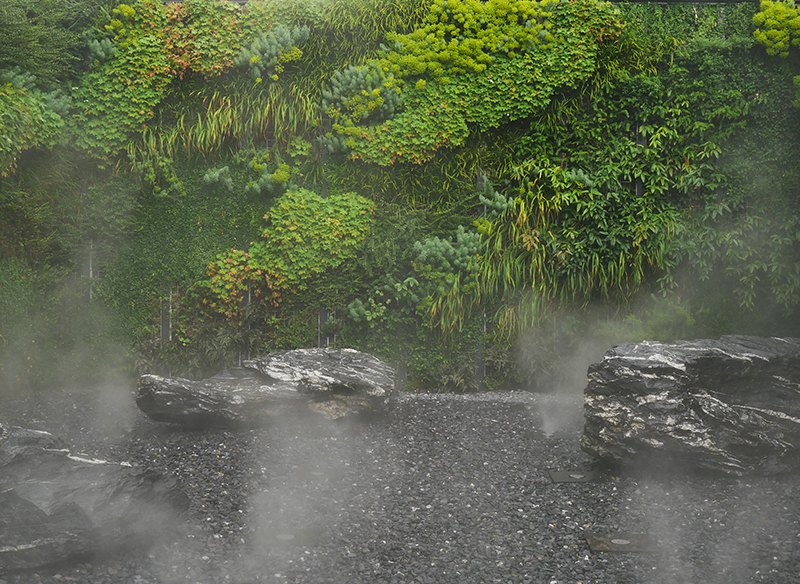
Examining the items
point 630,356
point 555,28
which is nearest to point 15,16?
point 555,28

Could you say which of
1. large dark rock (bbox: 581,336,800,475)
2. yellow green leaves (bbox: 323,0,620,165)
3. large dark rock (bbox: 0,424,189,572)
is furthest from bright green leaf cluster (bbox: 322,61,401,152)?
large dark rock (bbox: 0,424,189,572)

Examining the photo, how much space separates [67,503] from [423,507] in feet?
6.66

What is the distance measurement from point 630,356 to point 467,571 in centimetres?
201

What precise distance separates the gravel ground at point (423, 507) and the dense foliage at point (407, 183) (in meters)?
1.43

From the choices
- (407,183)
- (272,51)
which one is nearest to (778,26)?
(407,183)

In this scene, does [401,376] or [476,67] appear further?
[401,376]

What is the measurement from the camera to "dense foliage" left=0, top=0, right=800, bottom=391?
6.42m

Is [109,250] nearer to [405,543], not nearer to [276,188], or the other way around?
[276,188]

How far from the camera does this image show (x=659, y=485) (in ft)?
13.4

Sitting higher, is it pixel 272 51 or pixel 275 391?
pixel 272 51

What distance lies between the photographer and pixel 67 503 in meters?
3.25

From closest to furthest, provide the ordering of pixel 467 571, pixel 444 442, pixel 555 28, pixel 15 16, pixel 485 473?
pixel 467 571 < pixel 485 473 < pixel 444 442 < pixel 15 16 < pixel 555 28

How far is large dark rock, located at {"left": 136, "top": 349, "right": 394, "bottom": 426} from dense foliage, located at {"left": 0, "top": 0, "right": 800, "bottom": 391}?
133 centimetres

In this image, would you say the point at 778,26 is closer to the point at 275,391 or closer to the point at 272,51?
the point at 272,51
